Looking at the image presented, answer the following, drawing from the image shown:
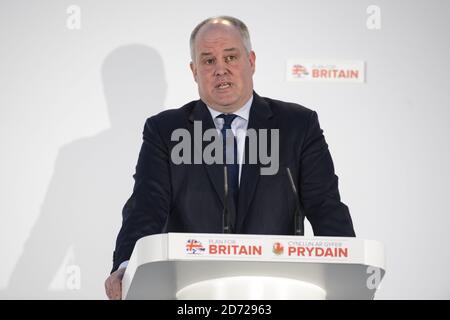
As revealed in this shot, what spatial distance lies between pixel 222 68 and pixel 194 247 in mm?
1576

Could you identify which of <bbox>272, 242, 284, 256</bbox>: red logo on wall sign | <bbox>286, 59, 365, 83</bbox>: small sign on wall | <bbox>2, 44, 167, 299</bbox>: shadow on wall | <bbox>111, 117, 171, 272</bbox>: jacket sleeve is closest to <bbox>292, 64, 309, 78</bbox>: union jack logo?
<bbox>286, 59, 365, 83</bbox>: small sign on wall

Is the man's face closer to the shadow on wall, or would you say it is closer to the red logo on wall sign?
the shadow on wall

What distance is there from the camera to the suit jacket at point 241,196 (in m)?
3.22

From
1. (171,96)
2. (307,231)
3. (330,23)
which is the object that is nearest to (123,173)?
(171,96)

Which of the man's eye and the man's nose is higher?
the man's eye

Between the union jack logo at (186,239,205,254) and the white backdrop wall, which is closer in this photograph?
the union jack logo at (186,239,205,254)

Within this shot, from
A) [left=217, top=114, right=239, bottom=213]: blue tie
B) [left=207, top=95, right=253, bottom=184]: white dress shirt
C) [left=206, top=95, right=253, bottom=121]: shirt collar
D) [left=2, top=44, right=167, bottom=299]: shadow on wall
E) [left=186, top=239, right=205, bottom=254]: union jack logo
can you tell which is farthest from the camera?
[left=2, top=44, right=167, bottom=299]: shadow on wall

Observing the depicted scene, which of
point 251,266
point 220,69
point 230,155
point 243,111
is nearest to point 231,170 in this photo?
point 230,155

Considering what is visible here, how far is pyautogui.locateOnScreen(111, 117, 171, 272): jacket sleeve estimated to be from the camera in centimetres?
311

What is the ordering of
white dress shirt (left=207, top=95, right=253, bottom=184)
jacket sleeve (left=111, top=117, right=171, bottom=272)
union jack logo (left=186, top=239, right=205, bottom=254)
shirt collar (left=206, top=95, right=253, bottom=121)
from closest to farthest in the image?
1. union jack logo (left=186, top=239, right=205, bottom=254)
2. jacket sleeve (left=111, top=117, right=171, bottom=272)
3. white dress shirt (left=207, top=95, right=253, bottom=184)
4. shirt collar (left=206, top=95, right=253, bottom=121)

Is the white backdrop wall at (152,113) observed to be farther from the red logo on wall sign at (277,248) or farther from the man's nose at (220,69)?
the red logo on wall sign at (277,248)

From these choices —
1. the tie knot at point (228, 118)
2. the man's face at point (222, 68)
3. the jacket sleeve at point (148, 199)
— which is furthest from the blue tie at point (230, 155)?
the jacket sleeve at point (148, 199)

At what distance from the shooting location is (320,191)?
338cm

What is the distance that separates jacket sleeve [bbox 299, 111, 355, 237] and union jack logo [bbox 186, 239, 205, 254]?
983mm
